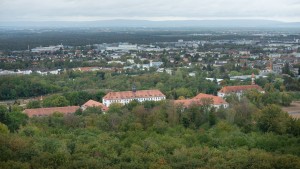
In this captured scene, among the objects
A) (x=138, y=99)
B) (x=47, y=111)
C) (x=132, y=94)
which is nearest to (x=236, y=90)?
(x=138, y=99)

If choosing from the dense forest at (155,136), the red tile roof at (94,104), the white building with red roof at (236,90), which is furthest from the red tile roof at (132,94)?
the white building with red roof at (236,90)

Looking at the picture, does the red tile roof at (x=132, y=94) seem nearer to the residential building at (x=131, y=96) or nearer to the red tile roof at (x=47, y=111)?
the residential building at (x=131, y=96)

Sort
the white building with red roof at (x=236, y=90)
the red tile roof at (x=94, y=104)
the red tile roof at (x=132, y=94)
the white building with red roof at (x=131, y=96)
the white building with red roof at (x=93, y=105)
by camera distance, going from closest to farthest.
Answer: the white building with red roof at (x=93, y=105), the red tile roof at (x=94, y=104), the white building with red roof at (x=131, y=96), the red tile roof at (x=132, y=94), the white building with red roof at (x=236, y=90)

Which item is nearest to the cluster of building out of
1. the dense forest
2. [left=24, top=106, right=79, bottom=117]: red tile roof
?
[left=24, top=106, right=79, bottom=117]: red tile roof

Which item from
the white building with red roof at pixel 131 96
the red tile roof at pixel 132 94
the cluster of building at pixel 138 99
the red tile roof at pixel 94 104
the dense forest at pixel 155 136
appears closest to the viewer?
the dense forest at pixel 155 136

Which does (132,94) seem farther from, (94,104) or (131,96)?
(94,104)

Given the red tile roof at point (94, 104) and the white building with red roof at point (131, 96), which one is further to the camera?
the white building with red roof at point (131, 96)

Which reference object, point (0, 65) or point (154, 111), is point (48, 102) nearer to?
point (154, 111)

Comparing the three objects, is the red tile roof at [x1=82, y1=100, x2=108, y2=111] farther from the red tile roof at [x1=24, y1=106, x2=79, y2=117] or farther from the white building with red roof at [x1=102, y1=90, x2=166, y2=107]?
the white building with red roof at [x1=102, y1=90, x2=166, y2=107]

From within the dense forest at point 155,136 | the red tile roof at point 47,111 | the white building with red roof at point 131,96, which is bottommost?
the white building with red roof at point 131,96

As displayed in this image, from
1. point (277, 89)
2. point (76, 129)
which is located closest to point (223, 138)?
→ point (76, 129)
